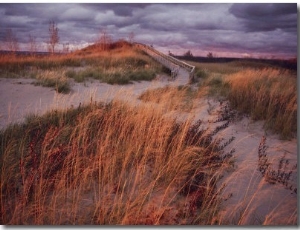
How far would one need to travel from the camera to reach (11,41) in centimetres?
293

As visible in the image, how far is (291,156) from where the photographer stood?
8.92 feet

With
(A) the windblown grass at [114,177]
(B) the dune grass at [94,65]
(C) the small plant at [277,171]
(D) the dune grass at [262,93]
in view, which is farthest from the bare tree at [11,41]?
(C) the small plant at [277,171]

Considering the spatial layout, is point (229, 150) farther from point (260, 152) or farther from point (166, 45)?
point (166, 45)

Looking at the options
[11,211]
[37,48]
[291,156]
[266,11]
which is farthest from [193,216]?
[37,48]

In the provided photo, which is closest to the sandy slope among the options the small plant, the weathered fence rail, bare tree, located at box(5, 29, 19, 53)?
the small plant

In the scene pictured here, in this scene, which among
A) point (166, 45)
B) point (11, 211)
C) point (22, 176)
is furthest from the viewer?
point (166, 45)

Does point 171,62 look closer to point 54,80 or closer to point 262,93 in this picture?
point 262,93

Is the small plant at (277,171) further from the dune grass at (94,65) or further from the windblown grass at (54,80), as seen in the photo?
the windblown grass at (54,80)

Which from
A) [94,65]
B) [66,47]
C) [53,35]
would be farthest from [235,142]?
[53,35]

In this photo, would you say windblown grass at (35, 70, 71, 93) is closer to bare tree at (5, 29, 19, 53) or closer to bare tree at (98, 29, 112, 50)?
bare tree at (5, 29, 19, 53)

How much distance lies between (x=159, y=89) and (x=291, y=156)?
→ 1.67 m

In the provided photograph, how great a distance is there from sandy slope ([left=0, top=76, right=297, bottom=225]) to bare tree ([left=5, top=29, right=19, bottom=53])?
37cm

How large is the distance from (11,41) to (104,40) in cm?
104

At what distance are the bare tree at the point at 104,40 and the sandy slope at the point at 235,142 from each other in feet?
1.93
